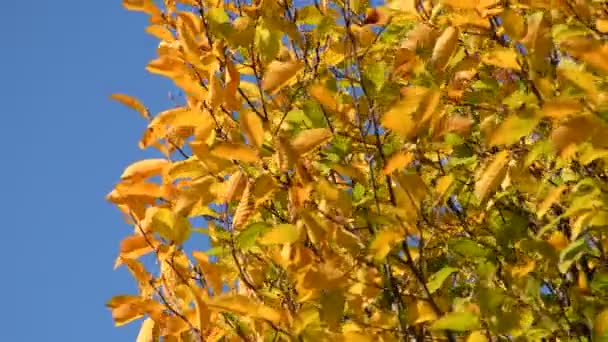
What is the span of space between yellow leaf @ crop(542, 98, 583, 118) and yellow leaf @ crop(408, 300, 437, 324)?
22.0 inches

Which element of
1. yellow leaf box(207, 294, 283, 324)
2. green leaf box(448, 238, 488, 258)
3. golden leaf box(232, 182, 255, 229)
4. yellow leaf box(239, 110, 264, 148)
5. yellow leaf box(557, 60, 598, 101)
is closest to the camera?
yellow leaf box(557, 60, 598, 101)

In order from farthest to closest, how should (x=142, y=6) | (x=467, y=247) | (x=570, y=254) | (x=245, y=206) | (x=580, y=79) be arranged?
(x=142, y=6)
(x=467, y=247)
(x=245, y=206)
(x=570, y=254)
(x=580, y=79)

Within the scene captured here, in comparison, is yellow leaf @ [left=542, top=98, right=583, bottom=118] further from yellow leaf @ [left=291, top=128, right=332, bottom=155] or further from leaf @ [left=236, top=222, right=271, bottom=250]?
leaf @ [left=236, top=222, right=271, bottom=250]

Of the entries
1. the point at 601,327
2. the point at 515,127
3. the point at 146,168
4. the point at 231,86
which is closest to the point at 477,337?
the point at 601,327

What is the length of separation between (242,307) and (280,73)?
597 millimetres

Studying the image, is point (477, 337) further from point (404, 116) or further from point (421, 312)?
point (404, 116)

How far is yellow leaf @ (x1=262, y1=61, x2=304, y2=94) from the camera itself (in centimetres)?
196

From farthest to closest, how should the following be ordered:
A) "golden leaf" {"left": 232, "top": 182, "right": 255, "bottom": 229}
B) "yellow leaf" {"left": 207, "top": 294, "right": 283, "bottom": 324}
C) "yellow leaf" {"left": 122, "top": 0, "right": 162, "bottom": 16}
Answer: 1. "yellow leaf" {"left": 122, "top": 0, "right": 162, "bottom": 16}
2. "golden leaf" {"left": 232, "top": 182, "right": 255, "bottom": 229}
3. "yellow leaf" {"left": 207, "top": 294, "right": 283, "bottom": 324}

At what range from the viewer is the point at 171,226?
198cm

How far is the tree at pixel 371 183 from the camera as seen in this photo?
5.96 ft

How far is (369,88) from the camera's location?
7.03ft

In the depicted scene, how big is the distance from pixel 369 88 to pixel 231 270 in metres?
0.74

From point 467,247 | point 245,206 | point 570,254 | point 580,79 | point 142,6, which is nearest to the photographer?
point 580,79

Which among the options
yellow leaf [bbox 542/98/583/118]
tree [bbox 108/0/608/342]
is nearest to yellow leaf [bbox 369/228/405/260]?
tree [bbox 108/0/608/342]
